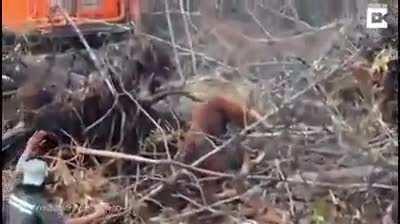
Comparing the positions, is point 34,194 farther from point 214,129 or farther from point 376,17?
point 376,17

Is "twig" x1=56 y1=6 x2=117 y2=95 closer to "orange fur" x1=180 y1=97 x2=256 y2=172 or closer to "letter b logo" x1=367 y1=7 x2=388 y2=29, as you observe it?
"orange fur" x1=180 y1=97 x2=256 y2=172

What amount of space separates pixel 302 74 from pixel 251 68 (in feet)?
0.69

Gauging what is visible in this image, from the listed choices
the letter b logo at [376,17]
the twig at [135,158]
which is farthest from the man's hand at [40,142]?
the letter b logo at [376,17]

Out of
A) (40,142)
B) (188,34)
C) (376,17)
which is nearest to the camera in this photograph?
(376,17)

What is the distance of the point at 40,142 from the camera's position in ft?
A: 14.3

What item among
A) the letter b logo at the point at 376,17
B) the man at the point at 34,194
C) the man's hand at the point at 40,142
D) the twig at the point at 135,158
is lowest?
the man at the point at 34,194

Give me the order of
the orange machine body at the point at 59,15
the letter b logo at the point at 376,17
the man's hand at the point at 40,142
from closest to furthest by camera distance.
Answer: the letter b logo at the point at 376,17
the orange machine body at the point at 59,15
the man's hand at the point at 40,142

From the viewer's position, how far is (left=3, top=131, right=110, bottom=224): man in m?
4.33

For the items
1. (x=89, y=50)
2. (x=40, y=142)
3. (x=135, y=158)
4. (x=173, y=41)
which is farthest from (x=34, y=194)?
(x=173, y=41)

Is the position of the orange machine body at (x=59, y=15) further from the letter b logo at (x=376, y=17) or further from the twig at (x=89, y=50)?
the letter b logo at (x=376, y=17)

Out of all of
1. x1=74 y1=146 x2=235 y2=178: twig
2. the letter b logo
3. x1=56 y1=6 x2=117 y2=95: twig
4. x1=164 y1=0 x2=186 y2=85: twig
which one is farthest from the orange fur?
the letter b logo

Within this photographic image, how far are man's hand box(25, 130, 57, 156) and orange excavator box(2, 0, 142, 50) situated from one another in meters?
0.39

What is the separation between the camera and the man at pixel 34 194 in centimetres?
433

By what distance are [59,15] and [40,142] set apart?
55cm
